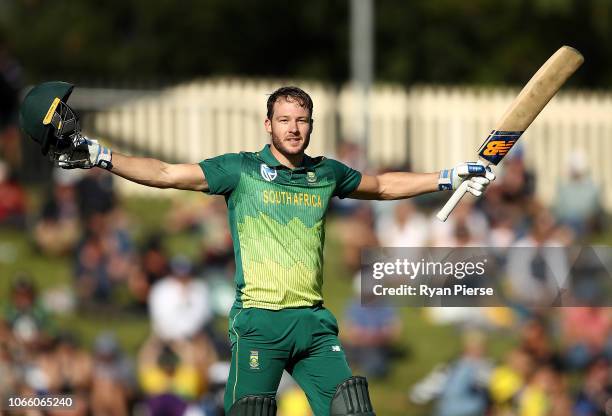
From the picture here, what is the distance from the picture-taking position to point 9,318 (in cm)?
1509

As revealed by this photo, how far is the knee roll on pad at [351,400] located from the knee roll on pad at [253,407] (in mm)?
314

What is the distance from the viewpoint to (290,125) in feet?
23.8

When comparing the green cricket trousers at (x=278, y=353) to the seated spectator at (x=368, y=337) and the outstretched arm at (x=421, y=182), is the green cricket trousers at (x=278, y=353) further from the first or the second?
the seated spectator at (x=368, y=337)

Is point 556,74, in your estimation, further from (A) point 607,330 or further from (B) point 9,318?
(B) point 9,318

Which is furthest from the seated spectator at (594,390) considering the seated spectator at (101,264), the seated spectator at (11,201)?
the seated spectator at (11,201)

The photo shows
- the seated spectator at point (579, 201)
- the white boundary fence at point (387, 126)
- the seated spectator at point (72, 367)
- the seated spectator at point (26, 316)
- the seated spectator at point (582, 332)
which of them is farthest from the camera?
the white boundary fence at point (387, 126)

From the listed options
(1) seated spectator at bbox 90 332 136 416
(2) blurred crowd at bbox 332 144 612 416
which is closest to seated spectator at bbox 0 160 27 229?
(2) blurred crowd at bbox 332 144 612 416

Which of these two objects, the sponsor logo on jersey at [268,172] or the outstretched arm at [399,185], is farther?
the outstretched arm at [399,185]

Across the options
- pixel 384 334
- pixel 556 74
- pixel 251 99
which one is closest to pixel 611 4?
pixel 251 99

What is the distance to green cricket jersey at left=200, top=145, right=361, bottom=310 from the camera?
7.26 meters

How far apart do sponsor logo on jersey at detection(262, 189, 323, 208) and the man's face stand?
210 millimetres

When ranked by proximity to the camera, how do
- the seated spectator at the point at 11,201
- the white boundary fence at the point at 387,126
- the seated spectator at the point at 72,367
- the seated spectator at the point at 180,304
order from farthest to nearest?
the white boundary fence at the point at 387,126 → the seated spectator at the point at 11,201 → the seated spectator at the point at 180,304 → the seated spectator at the point at 72,367

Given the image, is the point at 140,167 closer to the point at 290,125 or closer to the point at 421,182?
the point at 290,125

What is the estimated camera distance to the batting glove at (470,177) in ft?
25.2
